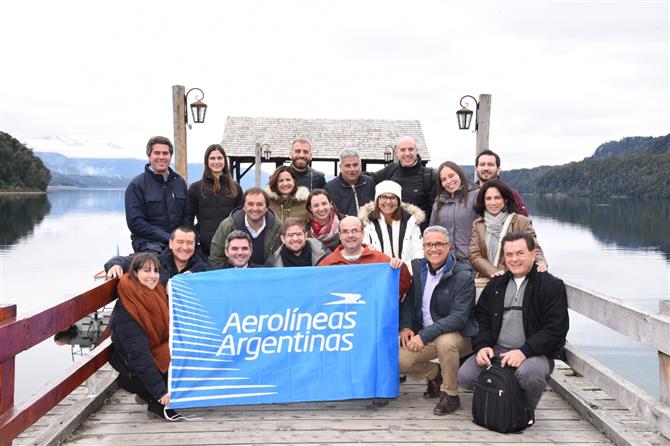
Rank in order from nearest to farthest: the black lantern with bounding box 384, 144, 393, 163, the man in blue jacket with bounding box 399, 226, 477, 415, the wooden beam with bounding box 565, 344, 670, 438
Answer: the wooden beam with bounding box 565, 344, 670, 438 → the man in blue jacket with bounding box 399, 226, 477, 415 → the black lantern with bounding box 384, 144, 393, 163

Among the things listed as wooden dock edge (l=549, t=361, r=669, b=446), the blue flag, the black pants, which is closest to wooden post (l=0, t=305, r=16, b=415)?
the black pants

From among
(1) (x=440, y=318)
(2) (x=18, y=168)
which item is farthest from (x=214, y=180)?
(2) (x=18, y=168)

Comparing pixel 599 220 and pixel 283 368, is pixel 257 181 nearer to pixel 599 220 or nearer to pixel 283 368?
pixel 283 368

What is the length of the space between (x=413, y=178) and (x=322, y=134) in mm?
25065

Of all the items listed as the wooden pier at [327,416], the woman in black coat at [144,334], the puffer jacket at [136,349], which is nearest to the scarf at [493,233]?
the wooden pier at [327,416]

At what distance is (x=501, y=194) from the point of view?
525 centimetres

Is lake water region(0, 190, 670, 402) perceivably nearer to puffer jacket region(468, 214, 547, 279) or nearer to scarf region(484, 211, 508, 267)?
puffer jacket region(468, 214, 547, 279)

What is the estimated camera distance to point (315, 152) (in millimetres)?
29688

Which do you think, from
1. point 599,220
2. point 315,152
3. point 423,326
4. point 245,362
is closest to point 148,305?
point 245,362

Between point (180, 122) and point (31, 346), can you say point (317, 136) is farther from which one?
point (31, 346)

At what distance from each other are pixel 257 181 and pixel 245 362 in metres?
19.8

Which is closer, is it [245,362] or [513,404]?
[513,404]

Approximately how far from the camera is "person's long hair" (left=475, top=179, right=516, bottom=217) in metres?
5.24

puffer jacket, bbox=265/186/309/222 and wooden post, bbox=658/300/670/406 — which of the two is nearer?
wooden post, bbox=658/300/670/406
